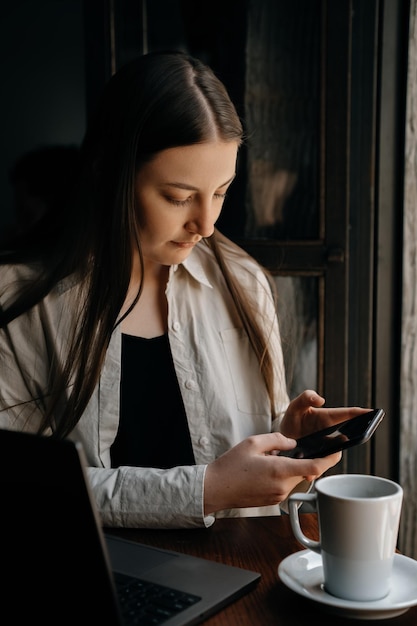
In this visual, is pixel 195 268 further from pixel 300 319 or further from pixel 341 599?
pixel 341 599

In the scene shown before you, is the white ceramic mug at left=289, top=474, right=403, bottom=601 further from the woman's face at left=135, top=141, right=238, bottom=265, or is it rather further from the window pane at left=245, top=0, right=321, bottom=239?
the window pane at left=245, top=0, right=321, bottom=239

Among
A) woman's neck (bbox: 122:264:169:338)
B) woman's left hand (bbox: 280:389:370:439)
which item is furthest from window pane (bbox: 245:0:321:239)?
woman's left hand (bbox: 280:389:370:439)

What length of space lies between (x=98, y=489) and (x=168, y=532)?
13 centimetres

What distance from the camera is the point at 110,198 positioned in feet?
4.45

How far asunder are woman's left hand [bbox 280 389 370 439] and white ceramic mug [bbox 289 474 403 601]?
35 centimetres

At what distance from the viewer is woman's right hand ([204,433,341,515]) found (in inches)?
39.9

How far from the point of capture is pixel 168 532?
105cm

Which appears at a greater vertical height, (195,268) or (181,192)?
(181,192)

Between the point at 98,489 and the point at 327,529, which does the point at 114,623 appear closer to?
the point at 327,529

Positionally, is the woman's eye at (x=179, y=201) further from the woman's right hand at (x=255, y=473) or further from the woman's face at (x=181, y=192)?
the woman's right hand at (x=255, y=473)

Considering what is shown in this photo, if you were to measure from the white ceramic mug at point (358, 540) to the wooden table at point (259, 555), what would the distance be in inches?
1.3

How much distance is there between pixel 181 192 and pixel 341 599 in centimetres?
73

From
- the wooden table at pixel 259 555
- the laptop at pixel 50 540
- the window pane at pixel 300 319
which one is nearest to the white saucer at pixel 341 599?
the wooden table at pixel 259 555

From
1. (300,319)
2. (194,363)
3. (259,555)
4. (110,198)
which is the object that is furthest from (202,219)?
(300,319)
